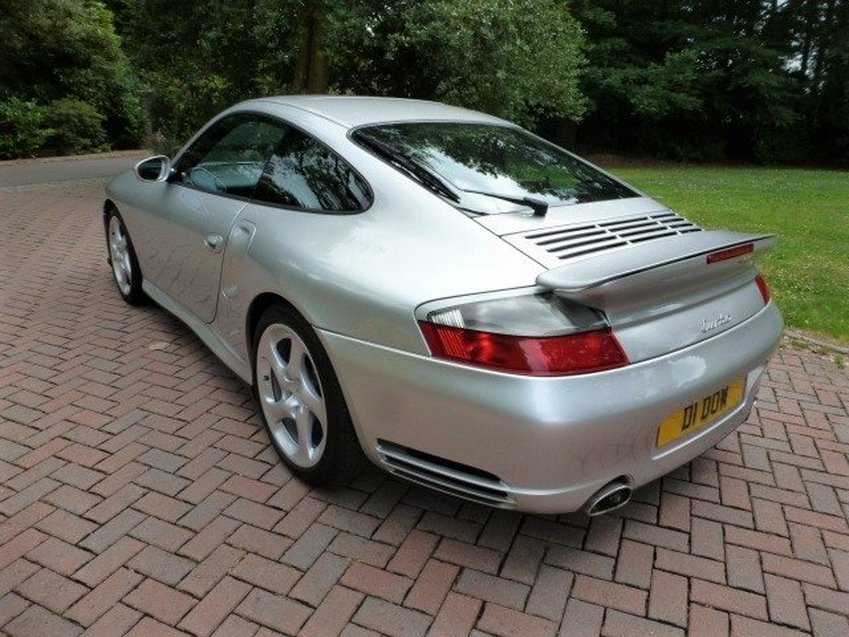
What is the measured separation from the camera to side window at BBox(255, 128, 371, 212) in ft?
8.46

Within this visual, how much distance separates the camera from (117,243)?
4707mm

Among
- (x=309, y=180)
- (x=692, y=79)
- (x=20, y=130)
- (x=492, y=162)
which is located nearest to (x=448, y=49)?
(x=492, y=162)

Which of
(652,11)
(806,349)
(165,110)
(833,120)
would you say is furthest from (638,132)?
(806,349)

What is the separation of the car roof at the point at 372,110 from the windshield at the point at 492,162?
84 millimetres

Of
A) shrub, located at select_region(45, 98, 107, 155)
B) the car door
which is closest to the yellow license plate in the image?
the car door

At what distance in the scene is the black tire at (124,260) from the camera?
4.47 metres

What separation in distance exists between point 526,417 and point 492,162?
1.32 m

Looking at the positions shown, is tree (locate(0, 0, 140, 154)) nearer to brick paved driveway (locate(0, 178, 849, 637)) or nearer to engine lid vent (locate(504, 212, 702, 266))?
brick paved driveway (locate(0, 178, 849, 637))

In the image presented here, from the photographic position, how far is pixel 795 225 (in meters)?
8.91

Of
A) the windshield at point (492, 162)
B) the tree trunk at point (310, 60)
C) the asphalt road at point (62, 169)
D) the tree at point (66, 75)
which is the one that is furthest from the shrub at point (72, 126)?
the windshield at point (492, 162)

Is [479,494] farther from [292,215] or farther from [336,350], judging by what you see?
[292,215]

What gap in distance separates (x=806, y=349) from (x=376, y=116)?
3293 millimetres

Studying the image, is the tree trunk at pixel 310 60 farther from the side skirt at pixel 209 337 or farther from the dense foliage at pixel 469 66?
the side skirt at pixel 209 337

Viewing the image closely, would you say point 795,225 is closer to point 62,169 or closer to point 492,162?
point 492,162
